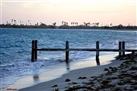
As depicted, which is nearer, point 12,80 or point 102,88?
point 102,88

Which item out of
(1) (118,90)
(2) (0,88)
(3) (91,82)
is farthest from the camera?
(2) (0,88)

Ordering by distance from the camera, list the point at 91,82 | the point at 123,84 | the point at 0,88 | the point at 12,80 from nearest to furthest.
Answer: the point at 123,84, the point at 91,82, the point at 0,88, the point at 12,80

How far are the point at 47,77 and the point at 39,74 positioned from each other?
4.93 ft

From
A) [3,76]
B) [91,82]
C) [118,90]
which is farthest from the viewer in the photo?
[3,76]

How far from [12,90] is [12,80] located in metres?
3.15

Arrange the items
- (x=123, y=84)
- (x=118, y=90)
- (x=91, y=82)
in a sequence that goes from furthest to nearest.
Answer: (x=91, y=82) → (x=123, y=84) → (x=118, y=90)

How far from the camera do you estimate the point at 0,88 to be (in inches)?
630

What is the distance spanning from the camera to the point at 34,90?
50.3 ft

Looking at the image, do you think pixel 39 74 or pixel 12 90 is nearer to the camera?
pixel 12 90

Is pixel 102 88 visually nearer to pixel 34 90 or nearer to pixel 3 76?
pixel 34 90

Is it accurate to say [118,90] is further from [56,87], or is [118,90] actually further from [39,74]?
[39,74]

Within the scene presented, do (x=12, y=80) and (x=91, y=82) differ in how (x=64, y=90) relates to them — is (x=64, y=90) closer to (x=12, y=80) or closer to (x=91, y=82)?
(x=91, y=82)

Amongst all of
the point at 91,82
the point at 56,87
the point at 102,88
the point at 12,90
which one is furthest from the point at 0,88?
the point at 102,88

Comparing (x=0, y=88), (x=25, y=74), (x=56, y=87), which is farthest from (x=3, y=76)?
(x=56, y=87)
